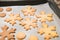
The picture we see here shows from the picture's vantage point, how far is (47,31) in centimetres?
129

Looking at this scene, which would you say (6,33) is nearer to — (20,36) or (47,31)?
(20,36)

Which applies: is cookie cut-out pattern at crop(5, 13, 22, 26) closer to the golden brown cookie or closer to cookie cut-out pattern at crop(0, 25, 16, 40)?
cookie cut-out pattern at crop(0, 25, 16, 40)

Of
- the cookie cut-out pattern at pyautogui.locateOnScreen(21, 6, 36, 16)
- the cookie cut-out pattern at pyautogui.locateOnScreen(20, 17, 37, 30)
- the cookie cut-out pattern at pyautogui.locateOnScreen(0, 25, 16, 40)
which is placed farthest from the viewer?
the cookie cut-out pattern at pyautogui.locateOnScreen(21, 6, 36, 16)

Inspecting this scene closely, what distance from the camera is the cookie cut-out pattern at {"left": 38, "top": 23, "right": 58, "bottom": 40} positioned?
1.24 m

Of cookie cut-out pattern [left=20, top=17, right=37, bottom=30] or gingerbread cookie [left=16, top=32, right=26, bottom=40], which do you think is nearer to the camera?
gingerbread cookie [left=16, top=32, right=26, bottom=40]

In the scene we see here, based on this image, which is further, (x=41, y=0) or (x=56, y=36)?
(x=41, y=0)

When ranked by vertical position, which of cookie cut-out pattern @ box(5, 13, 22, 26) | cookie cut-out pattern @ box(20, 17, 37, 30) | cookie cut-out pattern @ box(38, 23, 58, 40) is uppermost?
cookie cut-out pattern @ box(5, 13, 22, 26)

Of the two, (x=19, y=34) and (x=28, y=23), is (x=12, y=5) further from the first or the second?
(x=19, y=34)

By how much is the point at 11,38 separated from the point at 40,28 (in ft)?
1.01

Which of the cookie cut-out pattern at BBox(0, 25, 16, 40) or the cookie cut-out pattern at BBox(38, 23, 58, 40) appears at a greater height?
the cookie cut-out pattern at BBox(0, 25, 16, 40)

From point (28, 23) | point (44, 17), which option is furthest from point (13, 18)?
point (44, 17)

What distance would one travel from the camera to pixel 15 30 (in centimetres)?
130

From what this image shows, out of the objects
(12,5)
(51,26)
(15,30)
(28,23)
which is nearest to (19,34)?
(15,30)

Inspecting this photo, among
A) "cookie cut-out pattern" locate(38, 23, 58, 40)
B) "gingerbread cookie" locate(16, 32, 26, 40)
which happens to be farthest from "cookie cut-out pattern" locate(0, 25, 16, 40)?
"cookie cut-out pattern" locate(38, 23, 58, 40)
